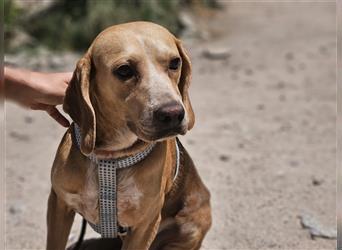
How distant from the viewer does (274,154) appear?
20.3 ft

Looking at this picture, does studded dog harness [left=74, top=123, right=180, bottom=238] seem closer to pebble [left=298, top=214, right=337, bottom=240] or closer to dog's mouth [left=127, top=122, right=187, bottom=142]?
dog's mouth [left=127, top=122, right=187, bottom=142]

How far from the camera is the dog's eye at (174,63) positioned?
10.8 ft

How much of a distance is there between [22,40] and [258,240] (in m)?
5.83

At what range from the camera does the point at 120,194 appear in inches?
133

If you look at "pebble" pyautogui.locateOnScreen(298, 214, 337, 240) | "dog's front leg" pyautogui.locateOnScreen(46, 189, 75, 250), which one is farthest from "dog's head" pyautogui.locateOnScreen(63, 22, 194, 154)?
"pebble" pyautogui.locateOnScreen(298, 214, 337, 240)

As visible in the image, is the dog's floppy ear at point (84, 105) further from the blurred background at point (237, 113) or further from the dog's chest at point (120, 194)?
the blurred background at point (237, 113)

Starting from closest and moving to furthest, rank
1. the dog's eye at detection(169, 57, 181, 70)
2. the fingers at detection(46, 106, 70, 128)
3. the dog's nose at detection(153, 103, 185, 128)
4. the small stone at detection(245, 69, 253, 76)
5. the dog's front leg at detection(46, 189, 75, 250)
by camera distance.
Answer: the dog's nose at detection(153, 103, 185, 128), the dog's eye at detection(169, 57, 181, 70), the dog's front leg at detection(46, 189, 75, 250), the fingers at detection(46, 106, 70, 128), the small stone at detection(245, 69, 253, 76)

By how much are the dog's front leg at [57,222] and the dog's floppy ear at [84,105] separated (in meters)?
0.49

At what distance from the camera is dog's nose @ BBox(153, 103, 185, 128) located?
3.01m

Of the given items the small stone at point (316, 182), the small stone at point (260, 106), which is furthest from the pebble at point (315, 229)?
the small stone at point (260, 106)

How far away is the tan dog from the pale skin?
251 millimetres

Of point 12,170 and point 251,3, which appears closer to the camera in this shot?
point 12,170

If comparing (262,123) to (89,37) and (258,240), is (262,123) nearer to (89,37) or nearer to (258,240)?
(258,240)

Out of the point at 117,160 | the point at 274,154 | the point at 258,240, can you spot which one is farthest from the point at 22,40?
the point at 117,160
